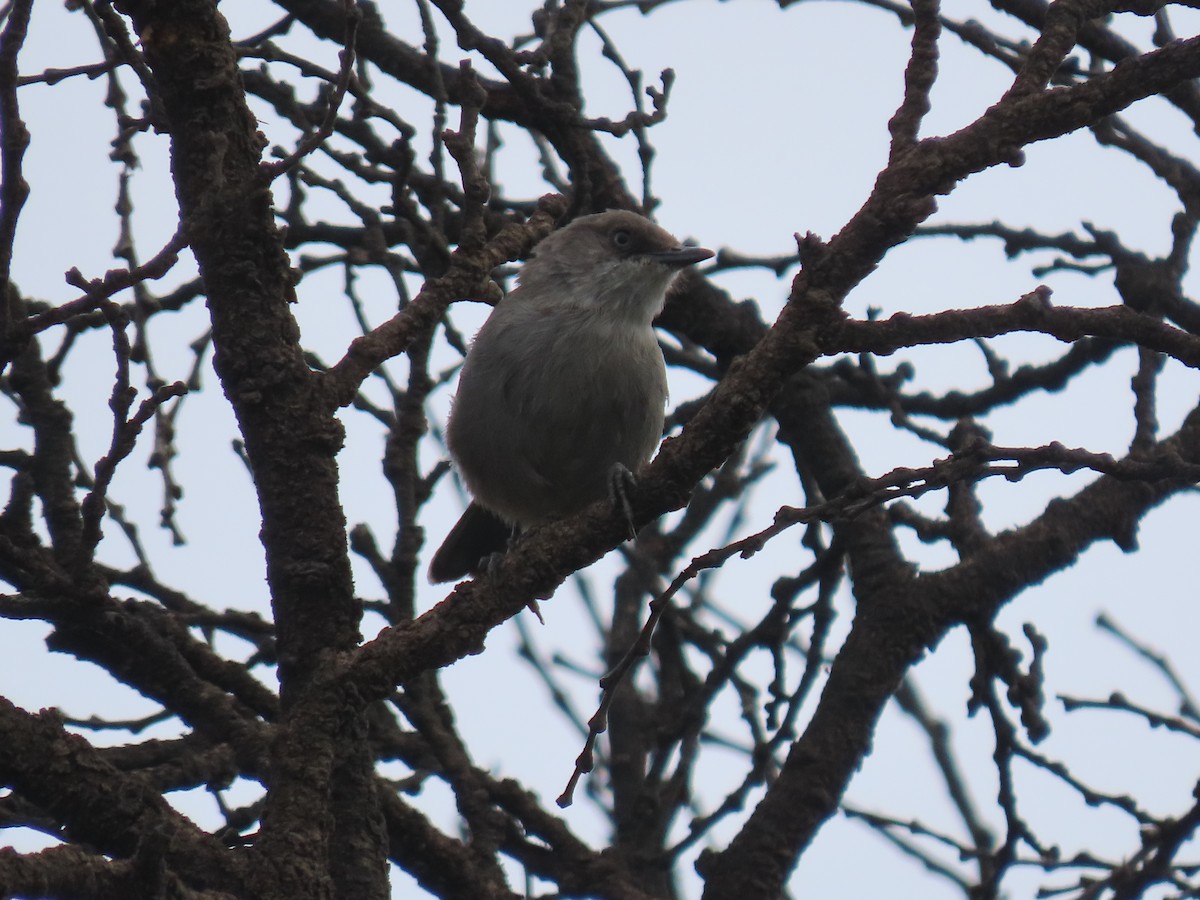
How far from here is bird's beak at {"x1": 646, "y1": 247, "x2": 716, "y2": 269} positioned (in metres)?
5.63

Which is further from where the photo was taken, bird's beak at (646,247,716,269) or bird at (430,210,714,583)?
bird's beak at (646,247,716,269)

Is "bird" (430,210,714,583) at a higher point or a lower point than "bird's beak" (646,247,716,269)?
lower

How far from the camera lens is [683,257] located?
223 inches

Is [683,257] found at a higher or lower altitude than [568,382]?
higher

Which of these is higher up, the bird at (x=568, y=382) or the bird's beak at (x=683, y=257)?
the bird's beak at (x=683, y=257)

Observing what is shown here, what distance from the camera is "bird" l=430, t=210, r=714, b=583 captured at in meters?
5.24

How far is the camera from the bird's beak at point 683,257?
563 cm

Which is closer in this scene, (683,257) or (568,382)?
(568,382)

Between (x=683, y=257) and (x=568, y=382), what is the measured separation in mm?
800

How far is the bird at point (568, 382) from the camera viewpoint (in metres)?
5.24

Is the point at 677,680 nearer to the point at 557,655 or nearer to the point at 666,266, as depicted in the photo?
the point at 557,655

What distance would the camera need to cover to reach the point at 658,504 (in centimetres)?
271

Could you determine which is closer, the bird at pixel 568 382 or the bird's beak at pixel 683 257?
the bird at pixel 568 382

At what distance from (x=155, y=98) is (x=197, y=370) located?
2.27 meters
